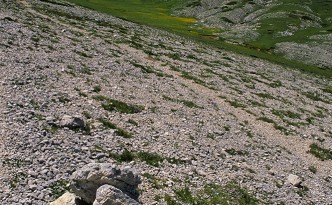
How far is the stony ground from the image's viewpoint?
66.1 feet

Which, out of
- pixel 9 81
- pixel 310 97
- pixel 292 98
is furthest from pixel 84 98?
pixel 310 97

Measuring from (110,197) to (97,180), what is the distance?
4.22 feet

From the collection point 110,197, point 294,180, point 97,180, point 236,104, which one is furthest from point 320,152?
point 110,197

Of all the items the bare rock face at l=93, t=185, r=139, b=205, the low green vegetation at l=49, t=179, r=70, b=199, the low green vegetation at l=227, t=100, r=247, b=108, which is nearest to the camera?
the bare rock face at l=93, t=185, r=139, b=205

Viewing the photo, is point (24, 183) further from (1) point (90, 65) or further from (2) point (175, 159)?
(1) point (90, 65)

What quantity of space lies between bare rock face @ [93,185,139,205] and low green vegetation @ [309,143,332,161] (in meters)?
22.5

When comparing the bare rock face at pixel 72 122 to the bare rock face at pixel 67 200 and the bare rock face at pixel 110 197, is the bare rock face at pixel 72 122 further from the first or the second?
the bare rock face at pixel 110 197

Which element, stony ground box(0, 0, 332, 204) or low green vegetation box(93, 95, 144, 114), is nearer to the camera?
stony ground box(0, 0, 332, 204)

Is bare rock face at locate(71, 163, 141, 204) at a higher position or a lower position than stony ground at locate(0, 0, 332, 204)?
higher

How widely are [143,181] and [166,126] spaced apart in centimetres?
930

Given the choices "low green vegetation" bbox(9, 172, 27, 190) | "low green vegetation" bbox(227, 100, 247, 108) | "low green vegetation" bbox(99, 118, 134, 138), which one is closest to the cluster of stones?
"low green vegetation" bbox(9, 172, 27, 190)

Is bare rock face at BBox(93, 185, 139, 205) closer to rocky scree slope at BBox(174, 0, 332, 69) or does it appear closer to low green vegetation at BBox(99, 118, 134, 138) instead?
low green vegetation at BBox(99, 118, 134, 138)

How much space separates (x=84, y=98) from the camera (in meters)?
29.8

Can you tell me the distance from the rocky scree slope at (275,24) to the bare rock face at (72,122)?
91.2 metres
